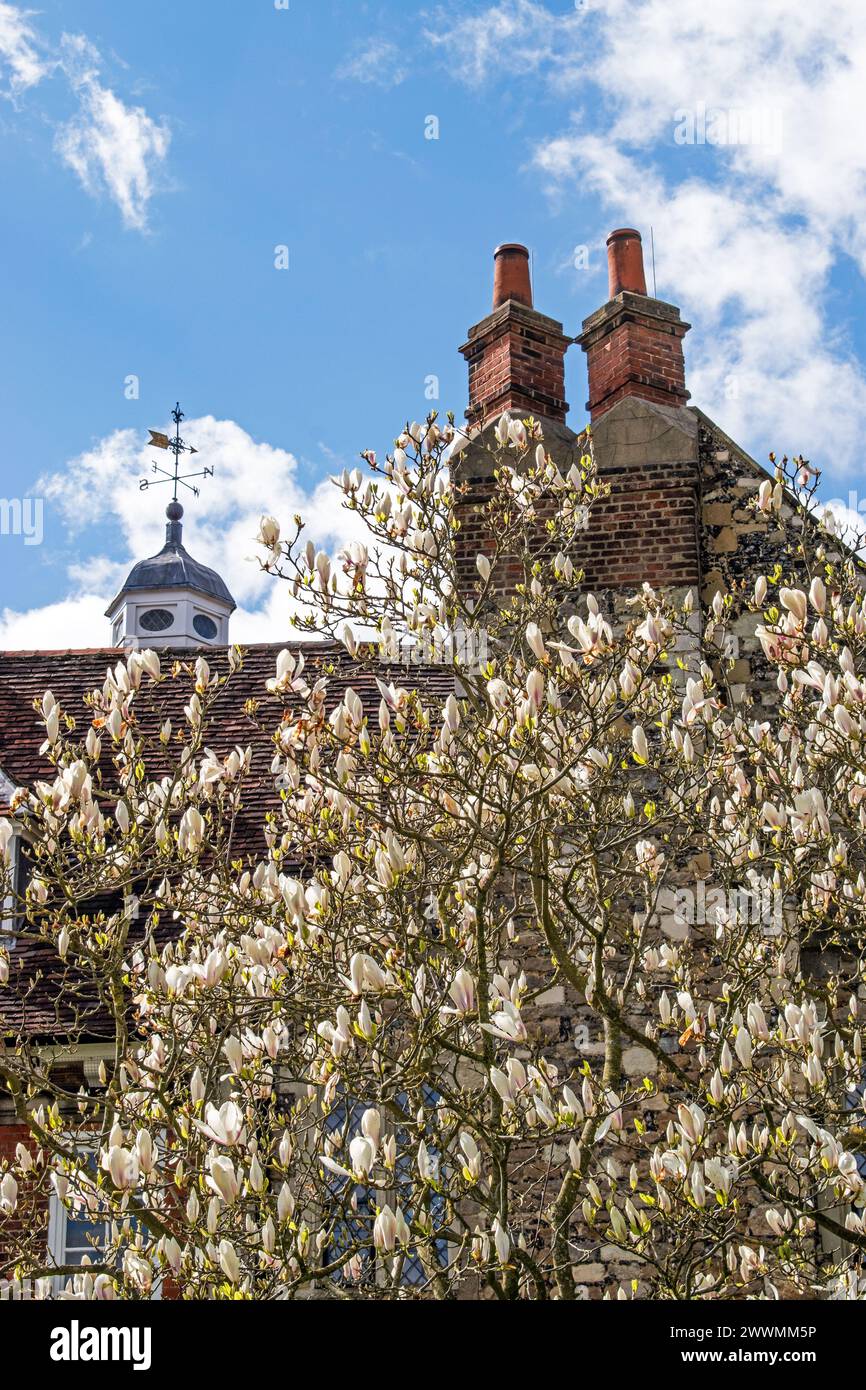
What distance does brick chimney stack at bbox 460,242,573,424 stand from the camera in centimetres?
979

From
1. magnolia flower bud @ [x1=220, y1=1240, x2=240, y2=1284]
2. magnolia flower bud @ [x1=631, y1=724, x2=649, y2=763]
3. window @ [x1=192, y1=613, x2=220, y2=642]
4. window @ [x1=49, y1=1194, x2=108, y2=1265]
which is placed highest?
window @ [x1=192, y1=613, x2=220, y2=642]

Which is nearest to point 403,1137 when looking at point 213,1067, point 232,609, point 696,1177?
point 213,1067

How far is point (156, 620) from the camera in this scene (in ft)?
120

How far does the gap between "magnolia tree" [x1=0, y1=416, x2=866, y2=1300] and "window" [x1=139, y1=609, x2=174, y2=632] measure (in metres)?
28.8

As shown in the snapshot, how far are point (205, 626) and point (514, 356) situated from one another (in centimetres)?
2760

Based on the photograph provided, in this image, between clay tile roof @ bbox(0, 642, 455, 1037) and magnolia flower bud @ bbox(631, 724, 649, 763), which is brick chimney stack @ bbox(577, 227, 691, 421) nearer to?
clay tile roof @ bbox(0, 642, 455, 1037)

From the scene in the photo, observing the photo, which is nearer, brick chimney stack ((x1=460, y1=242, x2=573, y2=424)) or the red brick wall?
the red brick wall

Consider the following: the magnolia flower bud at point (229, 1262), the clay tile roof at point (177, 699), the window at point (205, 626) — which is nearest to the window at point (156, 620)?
the window at point (205, 626)

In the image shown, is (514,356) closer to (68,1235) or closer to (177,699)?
(177,699)

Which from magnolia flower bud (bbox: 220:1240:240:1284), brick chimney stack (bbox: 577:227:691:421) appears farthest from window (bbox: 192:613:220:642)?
magnolia flower bud (bbox: 220:1240:240:1284)
